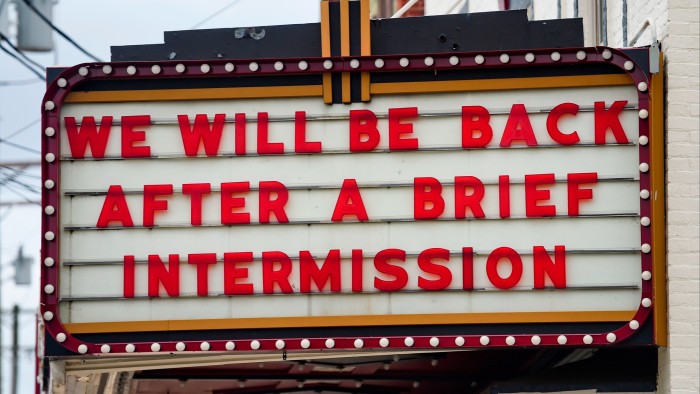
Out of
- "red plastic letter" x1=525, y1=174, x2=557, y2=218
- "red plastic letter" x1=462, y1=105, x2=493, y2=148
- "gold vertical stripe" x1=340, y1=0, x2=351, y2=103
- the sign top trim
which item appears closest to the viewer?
the sign top trim

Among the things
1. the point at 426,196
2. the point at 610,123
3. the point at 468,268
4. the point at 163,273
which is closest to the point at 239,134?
the point at 163,273

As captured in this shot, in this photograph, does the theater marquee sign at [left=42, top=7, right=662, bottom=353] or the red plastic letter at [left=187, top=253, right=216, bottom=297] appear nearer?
the theater marquee sign at [left=42, top=7, right=662, bottom=353]

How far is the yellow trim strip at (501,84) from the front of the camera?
31.7 feet

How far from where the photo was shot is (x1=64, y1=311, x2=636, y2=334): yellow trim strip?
31.1 feet

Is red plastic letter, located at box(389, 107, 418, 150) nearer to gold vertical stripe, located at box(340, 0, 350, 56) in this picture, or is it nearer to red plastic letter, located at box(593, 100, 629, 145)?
gold vertical stripe, located at box(340, 0, 350, 56)

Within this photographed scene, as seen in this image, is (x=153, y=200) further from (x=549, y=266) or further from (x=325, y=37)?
(x=549, y=266)

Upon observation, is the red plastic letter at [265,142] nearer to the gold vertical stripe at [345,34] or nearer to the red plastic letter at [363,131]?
the red plastic letter at [363,131]

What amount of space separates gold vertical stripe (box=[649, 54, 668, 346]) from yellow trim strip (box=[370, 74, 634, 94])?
0.22 m

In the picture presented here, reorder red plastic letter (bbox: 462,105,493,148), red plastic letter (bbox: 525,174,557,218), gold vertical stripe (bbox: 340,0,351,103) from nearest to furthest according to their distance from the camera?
red plastic letter (bbox: 525,174,557,218)
red plastic letter (bbox: 462,105,493,148)
gold vertical stripe (bbox: 340,0,351,103)

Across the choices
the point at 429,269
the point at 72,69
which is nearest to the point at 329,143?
the point at 429,269

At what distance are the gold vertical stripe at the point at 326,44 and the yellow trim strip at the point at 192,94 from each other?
2.1 inches

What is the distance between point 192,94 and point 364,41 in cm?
122

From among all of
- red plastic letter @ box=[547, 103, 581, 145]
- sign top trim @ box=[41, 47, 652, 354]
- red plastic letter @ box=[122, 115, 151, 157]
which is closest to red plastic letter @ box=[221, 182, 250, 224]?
→ red plastic letter @ box=[122, 115, 151, 157]

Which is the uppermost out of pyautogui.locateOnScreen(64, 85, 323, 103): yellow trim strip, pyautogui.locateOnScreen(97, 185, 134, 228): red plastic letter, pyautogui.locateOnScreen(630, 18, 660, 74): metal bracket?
pyautogui.locateOnScreen(630, 18, 660, 74): metal bracket
